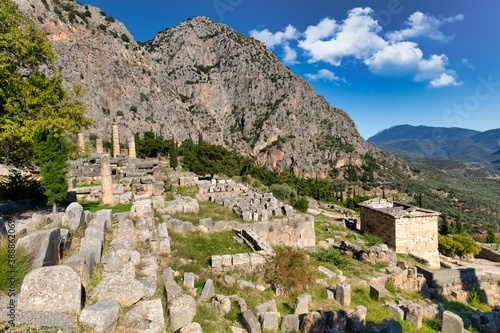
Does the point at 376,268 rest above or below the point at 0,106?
below

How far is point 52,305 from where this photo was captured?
9.29 feet

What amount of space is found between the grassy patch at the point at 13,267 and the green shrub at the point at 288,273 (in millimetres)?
6454

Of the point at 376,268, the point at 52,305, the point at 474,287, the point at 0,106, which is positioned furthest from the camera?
the point at 474,287

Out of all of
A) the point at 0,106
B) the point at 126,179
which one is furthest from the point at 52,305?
the point at 126,179

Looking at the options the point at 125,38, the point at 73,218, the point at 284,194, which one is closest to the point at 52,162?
the point at 73,218

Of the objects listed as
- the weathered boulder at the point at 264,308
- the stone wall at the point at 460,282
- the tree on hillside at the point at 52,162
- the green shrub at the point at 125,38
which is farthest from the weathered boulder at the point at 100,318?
the green shrub at the point at 125,38

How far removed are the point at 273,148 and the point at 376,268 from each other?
279ft

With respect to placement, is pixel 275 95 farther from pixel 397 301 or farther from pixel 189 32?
pixel 397 301

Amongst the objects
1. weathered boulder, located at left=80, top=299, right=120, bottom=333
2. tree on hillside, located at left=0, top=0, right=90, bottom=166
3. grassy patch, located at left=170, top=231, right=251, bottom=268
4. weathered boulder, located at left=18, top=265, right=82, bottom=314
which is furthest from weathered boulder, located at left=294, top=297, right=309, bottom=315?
tree on hillside, located at left=0, top=0, right=90, bottom=166

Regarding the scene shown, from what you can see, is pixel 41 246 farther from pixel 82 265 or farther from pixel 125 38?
pixel 125 38

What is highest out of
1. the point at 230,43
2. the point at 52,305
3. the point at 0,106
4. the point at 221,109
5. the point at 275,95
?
the point at 230,43

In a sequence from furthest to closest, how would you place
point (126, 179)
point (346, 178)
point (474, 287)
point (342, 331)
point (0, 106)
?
point (346, 178)
point (126, 179)
point (474, 287)
point (0, 106)
point (342, 331)

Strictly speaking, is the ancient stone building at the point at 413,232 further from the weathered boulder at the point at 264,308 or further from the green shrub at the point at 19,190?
the green shrub at the point at 19,190

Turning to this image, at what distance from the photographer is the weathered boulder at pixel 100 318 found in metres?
2.74
